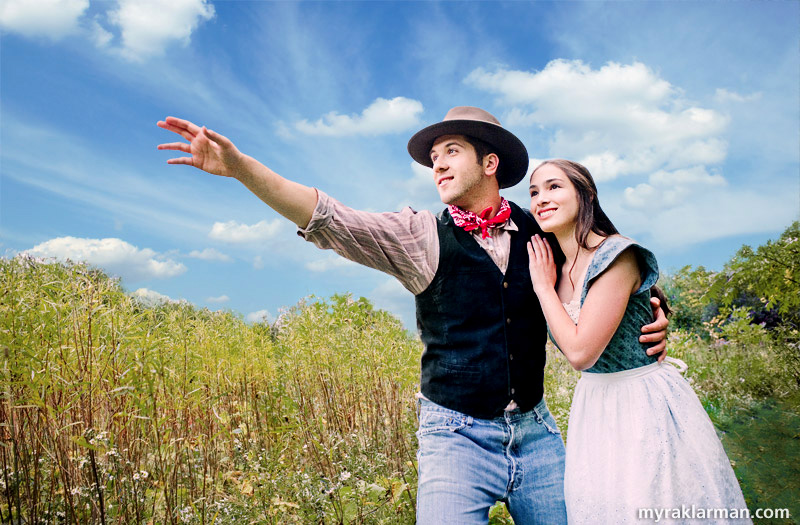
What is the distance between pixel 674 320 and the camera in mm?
13367

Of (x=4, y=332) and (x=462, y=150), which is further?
(x=4, y=332)

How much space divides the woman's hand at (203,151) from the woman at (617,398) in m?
1.09

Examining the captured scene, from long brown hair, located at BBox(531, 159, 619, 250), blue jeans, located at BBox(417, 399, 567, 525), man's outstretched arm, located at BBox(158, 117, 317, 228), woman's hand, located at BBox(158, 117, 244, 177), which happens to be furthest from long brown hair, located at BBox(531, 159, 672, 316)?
woman's hand, located at BBox(158, 117, 244, 177)

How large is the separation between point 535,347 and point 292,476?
1.73 metres

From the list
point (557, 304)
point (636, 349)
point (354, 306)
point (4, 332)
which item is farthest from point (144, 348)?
point (354, 306)

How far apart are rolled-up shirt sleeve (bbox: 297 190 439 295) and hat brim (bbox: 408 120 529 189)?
43cm

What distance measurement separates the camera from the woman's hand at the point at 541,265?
2.03 meters

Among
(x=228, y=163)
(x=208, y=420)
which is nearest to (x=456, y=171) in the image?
(x=228, y=163)

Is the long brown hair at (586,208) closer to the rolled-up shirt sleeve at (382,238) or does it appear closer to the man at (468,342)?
the man at (468,342)

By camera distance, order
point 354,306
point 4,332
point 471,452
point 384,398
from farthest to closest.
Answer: point 354,306, point 384,398, point 4,332, point 471,452

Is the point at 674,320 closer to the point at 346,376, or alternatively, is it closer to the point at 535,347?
the point at 346,376

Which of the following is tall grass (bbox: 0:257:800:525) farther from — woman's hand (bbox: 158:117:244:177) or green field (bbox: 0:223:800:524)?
woman's hand (bbox: 158:117:244:177)

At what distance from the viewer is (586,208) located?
204 centimetres

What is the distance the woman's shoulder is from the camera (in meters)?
1.85
